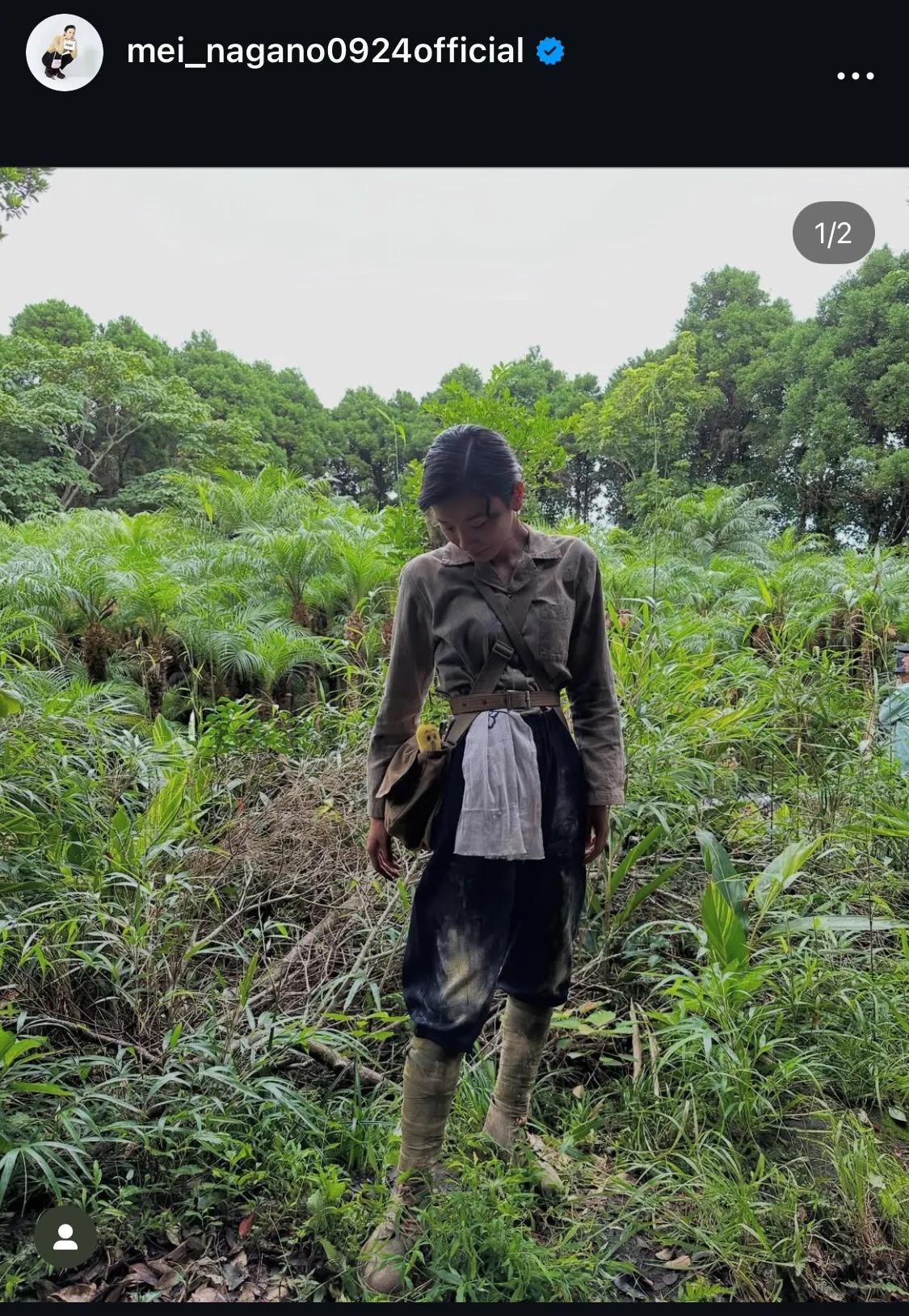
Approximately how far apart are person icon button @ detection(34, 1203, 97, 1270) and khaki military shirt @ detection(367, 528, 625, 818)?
3.52ft

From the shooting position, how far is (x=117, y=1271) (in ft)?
5.50

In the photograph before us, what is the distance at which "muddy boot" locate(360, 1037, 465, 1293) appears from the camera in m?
1.66

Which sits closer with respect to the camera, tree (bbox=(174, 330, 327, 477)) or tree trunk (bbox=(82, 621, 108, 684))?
tree trunk (bbox=(82, 621, 108, 684))

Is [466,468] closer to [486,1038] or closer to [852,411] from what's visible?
[486,1038]

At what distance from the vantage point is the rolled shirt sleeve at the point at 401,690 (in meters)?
1.78

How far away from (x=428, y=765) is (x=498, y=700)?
212 mm

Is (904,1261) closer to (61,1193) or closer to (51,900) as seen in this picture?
(61,1193)

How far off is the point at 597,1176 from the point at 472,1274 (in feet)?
1.57

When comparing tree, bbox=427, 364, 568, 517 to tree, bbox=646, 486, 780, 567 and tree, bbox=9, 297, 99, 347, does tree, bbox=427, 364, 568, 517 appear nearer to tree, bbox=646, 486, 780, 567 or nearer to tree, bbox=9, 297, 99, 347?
tree, bbox=646, 486, 780, 567

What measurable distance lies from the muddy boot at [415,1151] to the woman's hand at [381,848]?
1.29ft

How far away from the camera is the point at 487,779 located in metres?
1.59
